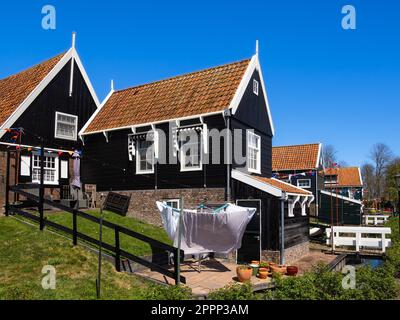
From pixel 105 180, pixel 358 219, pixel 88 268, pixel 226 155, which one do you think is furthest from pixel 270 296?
pixel 358 219

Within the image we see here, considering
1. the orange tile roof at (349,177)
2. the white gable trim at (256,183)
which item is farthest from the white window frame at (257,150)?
the orange tile roof at (349,177)

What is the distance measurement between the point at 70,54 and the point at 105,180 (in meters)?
7.03

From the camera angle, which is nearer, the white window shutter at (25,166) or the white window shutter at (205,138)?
the white window shutter at (205,138)

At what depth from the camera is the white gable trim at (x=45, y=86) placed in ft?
54.2

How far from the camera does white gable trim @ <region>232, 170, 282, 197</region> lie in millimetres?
13909

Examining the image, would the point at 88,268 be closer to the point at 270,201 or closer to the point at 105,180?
the point at 270,201

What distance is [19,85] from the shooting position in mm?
19484

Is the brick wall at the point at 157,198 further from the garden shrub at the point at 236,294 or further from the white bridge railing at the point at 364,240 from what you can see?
the white bridge railing at the point at 364,240

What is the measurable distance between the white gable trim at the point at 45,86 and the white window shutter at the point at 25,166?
4.93 feet

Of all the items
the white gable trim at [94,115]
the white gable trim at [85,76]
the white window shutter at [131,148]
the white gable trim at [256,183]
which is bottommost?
the white gable trim at [256,183]

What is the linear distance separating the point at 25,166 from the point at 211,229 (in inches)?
396

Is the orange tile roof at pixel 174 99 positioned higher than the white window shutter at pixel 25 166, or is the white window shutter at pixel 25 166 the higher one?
the orange tile roof at pixel 174 99

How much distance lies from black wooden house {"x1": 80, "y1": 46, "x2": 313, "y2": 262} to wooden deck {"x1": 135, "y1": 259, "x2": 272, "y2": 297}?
1541 mm

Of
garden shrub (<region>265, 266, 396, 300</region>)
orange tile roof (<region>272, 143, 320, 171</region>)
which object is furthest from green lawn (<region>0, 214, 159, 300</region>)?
orange tile roof (<region>272, 143, 320, 171</region>)
